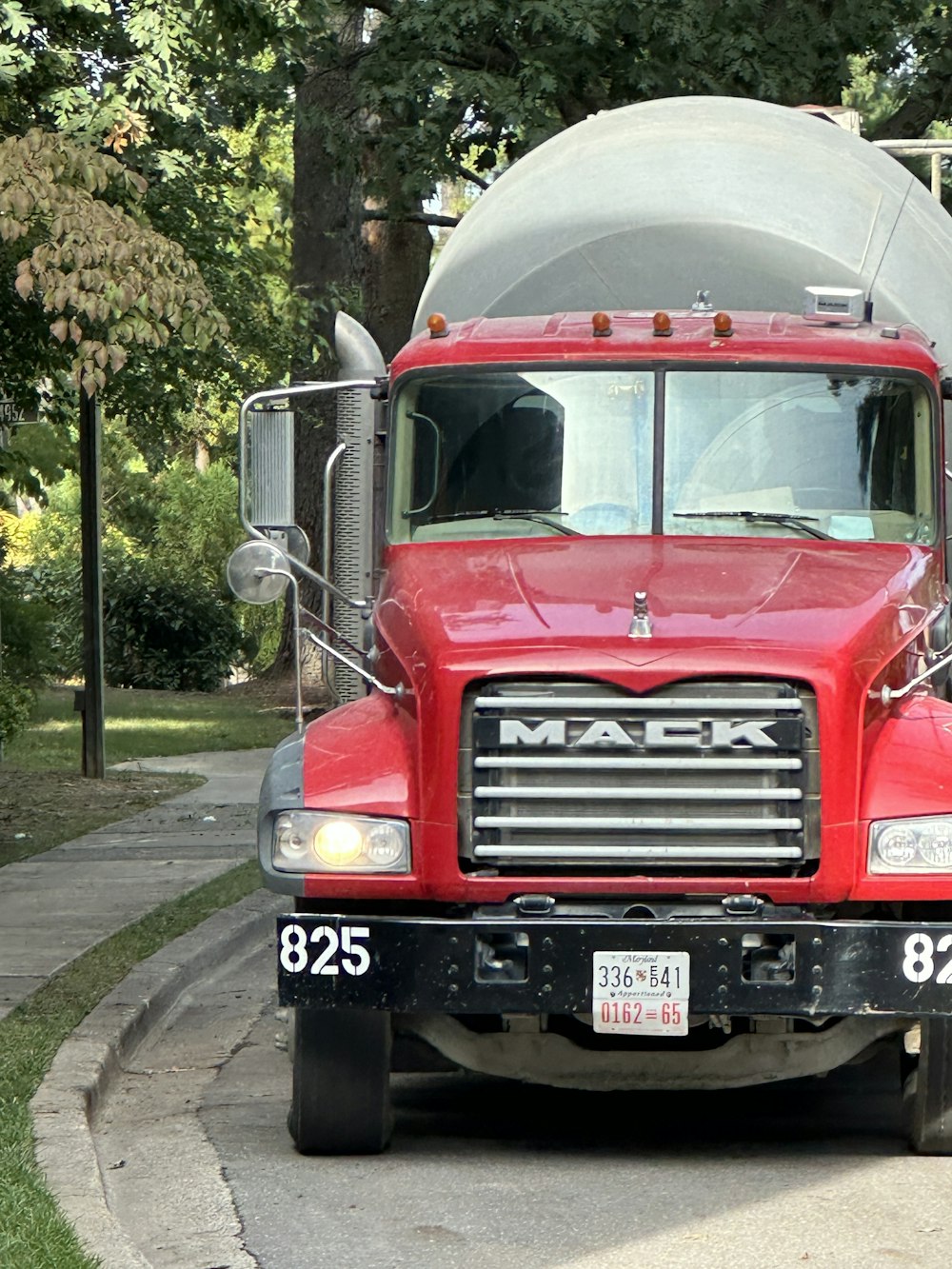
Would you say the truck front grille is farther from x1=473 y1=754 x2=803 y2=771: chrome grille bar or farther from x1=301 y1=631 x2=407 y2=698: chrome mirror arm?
x1=301 y1=631 x2=407 y2=698: chrome mirror arm

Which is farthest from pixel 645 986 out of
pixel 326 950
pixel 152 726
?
pixel 152 726

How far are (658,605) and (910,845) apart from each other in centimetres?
104

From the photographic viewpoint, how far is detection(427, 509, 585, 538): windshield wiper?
7.50 metres

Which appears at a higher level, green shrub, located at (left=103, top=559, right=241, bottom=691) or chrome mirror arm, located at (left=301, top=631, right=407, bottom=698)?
chrome mirror arm, located at (left=301, top=631, right=407, bottom=698)

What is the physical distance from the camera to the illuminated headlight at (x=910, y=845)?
629 centimetres

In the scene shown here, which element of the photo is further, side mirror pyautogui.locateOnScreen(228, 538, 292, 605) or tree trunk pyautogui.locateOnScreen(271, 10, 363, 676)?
tree trunk pyautogui.locateOnScreen(271, 10, 363, 676)

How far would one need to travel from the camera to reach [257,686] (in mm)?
27391

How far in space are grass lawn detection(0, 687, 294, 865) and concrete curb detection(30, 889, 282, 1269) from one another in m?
2.78

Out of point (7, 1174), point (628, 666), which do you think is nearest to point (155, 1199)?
point (7, 1174)

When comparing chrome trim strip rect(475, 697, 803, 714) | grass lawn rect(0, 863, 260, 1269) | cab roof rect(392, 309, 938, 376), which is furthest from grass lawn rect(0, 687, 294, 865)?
chrome trim strip rect(475, 697, 803, 714)

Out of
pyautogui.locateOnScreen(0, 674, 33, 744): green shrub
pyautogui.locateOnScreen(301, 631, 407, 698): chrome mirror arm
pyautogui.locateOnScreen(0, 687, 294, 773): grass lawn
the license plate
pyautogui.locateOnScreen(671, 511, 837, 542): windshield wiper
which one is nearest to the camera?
the license plate

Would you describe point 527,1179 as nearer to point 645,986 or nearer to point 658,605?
point 645,986

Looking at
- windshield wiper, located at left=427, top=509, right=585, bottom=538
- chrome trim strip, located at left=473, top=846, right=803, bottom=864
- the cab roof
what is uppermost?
the cab roof

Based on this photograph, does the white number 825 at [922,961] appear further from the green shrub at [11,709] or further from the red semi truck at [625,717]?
the green shrub at [11,709]
